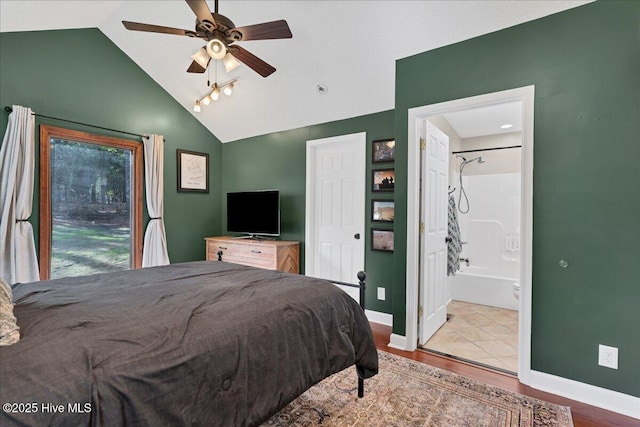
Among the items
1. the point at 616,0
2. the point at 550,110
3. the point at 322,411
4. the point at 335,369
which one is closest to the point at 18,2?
the point at 335,369

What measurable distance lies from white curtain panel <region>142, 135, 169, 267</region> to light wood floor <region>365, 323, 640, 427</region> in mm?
3037

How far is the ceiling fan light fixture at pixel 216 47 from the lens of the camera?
2164 mm

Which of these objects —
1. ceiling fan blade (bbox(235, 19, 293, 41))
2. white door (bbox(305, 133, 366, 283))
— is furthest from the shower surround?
ceiling fan blade (bbox(235, 19, 293, 41))

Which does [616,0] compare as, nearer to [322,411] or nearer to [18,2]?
[322,411]

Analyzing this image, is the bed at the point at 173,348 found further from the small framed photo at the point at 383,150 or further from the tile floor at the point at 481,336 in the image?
the small framed photo at the point at 383,150

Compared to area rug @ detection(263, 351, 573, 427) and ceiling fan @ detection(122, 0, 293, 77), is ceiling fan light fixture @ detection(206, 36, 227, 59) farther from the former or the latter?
area rug @ detection(263, 351, 573, 427)

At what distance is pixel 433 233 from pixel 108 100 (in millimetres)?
4169

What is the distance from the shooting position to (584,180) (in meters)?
2.13

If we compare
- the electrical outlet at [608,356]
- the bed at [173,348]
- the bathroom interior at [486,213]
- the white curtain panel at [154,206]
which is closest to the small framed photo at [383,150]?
the bathroom interior at [486,213]

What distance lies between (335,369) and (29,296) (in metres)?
1.57

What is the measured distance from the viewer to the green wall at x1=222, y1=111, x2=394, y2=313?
357 cm

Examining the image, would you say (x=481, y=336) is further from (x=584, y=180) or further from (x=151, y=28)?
(x=151, y=28)

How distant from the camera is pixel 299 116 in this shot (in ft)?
13.4

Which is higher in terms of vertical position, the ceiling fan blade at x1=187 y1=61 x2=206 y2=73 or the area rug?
the ceiling fan blade at x1=187 y1=61 x2=206 y2=73
